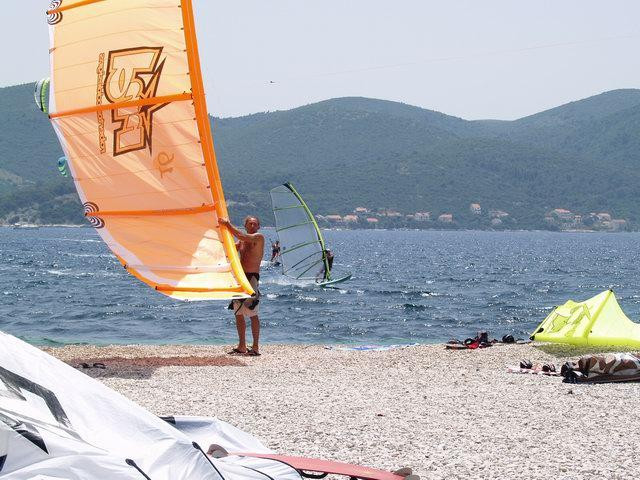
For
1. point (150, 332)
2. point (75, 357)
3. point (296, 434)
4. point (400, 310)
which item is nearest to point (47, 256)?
point (400, 310)

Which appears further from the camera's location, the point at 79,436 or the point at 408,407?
the point at 408,407

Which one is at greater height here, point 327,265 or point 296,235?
point 296,235

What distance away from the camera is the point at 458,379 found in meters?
11.1

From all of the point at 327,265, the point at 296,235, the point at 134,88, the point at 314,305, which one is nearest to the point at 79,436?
the point at 134,88

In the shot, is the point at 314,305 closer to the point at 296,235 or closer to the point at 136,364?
the point at 296,235

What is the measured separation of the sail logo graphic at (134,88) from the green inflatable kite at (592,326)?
7.00 meters

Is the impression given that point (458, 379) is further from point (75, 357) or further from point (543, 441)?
point (75, 357)

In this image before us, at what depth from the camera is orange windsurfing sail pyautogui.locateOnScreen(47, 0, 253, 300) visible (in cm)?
1223

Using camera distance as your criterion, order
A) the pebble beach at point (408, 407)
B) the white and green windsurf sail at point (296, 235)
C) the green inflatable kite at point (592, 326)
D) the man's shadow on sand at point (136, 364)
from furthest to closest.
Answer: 1. the white and green windsurf sail at point (296, 235)
2. the green inflatable kite at point (592, 326)
3. the man's shadow on sand at point (136, 364)
4. the pebble beach at point (408, 407)

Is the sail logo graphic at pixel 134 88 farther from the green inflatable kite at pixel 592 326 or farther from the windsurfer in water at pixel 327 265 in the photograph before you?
the windsurfer in water at pixel 327 265

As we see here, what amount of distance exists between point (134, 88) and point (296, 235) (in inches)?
535

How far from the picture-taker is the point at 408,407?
355 inches

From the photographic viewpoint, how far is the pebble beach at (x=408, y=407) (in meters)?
6.93

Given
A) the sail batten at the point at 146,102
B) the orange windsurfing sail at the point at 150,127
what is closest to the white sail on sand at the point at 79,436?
the orange windsurfing sail at the point at 150,127
